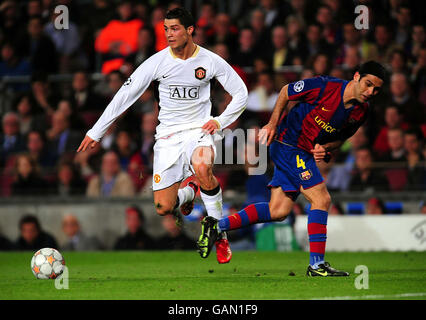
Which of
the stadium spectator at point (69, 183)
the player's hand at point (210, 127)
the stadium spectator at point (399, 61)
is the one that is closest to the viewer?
the player's hand at point (210, 127)

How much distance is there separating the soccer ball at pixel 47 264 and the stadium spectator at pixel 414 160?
5.78 m

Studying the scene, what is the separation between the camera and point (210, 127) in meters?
8.21

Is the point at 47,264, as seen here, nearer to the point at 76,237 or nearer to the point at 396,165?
the point at 76,237

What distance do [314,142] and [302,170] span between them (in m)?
0.33

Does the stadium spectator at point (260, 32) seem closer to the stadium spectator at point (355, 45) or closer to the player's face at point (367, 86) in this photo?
the stadium spectator at point (355, 45)

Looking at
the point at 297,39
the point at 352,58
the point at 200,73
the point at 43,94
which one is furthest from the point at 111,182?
the point at 200,73

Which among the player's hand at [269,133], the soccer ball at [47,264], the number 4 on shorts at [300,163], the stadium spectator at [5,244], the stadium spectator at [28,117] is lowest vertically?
the stadium spectator at [5,244]

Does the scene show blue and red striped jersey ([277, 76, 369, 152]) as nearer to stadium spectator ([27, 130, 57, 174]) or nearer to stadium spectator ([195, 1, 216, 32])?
stadium spectator ([27, 130, 57, 174])

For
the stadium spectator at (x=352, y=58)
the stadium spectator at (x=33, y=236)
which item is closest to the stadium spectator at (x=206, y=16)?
the stadium spectator at (x=352, y=58)

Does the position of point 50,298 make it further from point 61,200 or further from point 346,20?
point 346,20

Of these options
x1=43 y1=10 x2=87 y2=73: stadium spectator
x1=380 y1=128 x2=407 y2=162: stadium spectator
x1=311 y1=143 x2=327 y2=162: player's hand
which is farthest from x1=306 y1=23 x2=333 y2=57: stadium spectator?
x1=311 y1=143 x2=327 y2=162: player's hand

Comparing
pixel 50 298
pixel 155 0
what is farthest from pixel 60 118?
pixel 50 298

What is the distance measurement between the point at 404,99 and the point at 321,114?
579cm

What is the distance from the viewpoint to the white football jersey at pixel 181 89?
8.49 m
